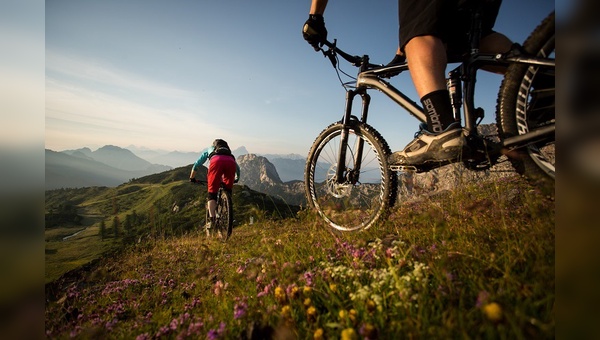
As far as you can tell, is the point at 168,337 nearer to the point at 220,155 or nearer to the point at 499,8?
the point at 499,8

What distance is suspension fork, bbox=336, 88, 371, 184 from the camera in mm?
4148

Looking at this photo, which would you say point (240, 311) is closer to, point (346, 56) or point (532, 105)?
point (532, 105)

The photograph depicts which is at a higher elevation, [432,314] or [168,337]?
[432,314]

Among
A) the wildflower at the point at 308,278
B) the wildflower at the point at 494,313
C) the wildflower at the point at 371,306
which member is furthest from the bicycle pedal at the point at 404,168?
the wildflower at the point at 494,313

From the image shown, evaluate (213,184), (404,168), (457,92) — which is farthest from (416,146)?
(213,184)

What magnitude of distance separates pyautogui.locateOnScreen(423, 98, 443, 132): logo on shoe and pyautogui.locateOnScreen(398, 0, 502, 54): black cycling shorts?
26.6 inches

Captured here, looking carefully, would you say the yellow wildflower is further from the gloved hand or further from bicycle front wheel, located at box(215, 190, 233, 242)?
bicycle front wheel, located at box(215, 190, 233, 242)

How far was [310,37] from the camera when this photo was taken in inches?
152

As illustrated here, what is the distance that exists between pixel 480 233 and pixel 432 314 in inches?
55.7

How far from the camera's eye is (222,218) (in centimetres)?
933

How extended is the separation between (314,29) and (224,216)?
7.17m

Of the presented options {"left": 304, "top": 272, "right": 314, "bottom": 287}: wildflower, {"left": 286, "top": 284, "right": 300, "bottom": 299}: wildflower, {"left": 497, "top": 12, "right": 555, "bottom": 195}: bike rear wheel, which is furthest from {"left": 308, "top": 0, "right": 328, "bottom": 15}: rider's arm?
{"left": 286, "top": 284, "right": 300, "bottom": 299}: wildflower
